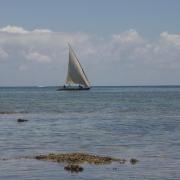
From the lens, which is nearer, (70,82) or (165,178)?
(165,178)

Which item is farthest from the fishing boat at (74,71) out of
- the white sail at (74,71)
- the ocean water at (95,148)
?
the ocean water at (95,148)

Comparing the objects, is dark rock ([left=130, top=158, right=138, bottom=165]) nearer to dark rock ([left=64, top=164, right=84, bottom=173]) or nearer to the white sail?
dark rock ([left=64, top=164, right=84, bottom=173])

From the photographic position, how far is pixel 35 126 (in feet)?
196

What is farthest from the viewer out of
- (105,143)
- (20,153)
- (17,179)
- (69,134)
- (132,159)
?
(69,134)

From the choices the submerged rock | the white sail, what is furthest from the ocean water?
the white sail

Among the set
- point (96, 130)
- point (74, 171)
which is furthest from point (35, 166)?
point (96, 130)

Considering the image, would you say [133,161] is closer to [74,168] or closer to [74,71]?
[74,168]

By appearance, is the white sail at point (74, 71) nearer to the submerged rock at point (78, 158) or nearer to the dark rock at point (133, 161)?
the submerged rock at point (78, 158)

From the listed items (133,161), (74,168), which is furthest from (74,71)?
(74,168)

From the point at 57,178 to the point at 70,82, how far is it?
460ft

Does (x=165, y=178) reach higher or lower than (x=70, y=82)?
lower

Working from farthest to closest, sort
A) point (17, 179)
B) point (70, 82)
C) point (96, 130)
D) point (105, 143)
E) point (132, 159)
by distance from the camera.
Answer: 1. point (70, 82)
2. point (96, 130)
3. point (105, 143)
4. point (132, 159)
5. point (17, 179)

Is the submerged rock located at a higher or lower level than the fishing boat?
lower

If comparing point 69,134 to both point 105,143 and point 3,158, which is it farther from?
point 3,158
